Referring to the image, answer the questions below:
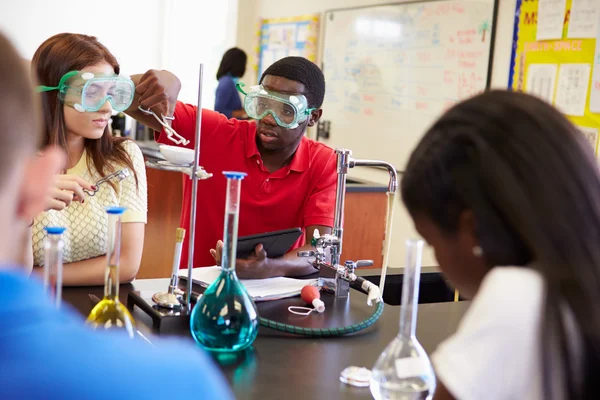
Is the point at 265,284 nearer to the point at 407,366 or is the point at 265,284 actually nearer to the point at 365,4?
the point at 407,366

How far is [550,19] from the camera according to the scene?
3.60m

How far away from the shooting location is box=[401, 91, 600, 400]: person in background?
29.4 inches

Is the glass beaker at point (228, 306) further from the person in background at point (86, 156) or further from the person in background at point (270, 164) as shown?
the person in background at point (270, 164)

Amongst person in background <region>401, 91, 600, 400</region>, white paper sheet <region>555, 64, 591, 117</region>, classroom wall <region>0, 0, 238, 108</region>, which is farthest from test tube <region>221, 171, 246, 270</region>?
classroom wall <region>0, 0, 238, 108</region>

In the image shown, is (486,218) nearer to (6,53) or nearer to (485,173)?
(485,173)

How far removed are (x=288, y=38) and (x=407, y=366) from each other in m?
5.16

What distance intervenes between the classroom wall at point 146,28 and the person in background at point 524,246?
6.10 metres

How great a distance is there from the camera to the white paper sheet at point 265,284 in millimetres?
1641

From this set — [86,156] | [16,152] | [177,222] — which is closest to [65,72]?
[86,156]

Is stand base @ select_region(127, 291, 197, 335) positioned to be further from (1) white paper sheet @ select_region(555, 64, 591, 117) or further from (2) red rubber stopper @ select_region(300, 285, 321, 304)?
(1) white paper sheet @ select_region(555, 64, 591, 117)

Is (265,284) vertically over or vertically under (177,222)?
over

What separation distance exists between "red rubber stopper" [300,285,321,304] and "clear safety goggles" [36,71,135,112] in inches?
25.1

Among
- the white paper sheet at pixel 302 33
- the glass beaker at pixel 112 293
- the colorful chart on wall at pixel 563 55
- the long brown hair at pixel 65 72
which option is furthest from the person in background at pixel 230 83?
the glass beaker at pixel 112 293

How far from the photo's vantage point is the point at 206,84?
24.0 feet
